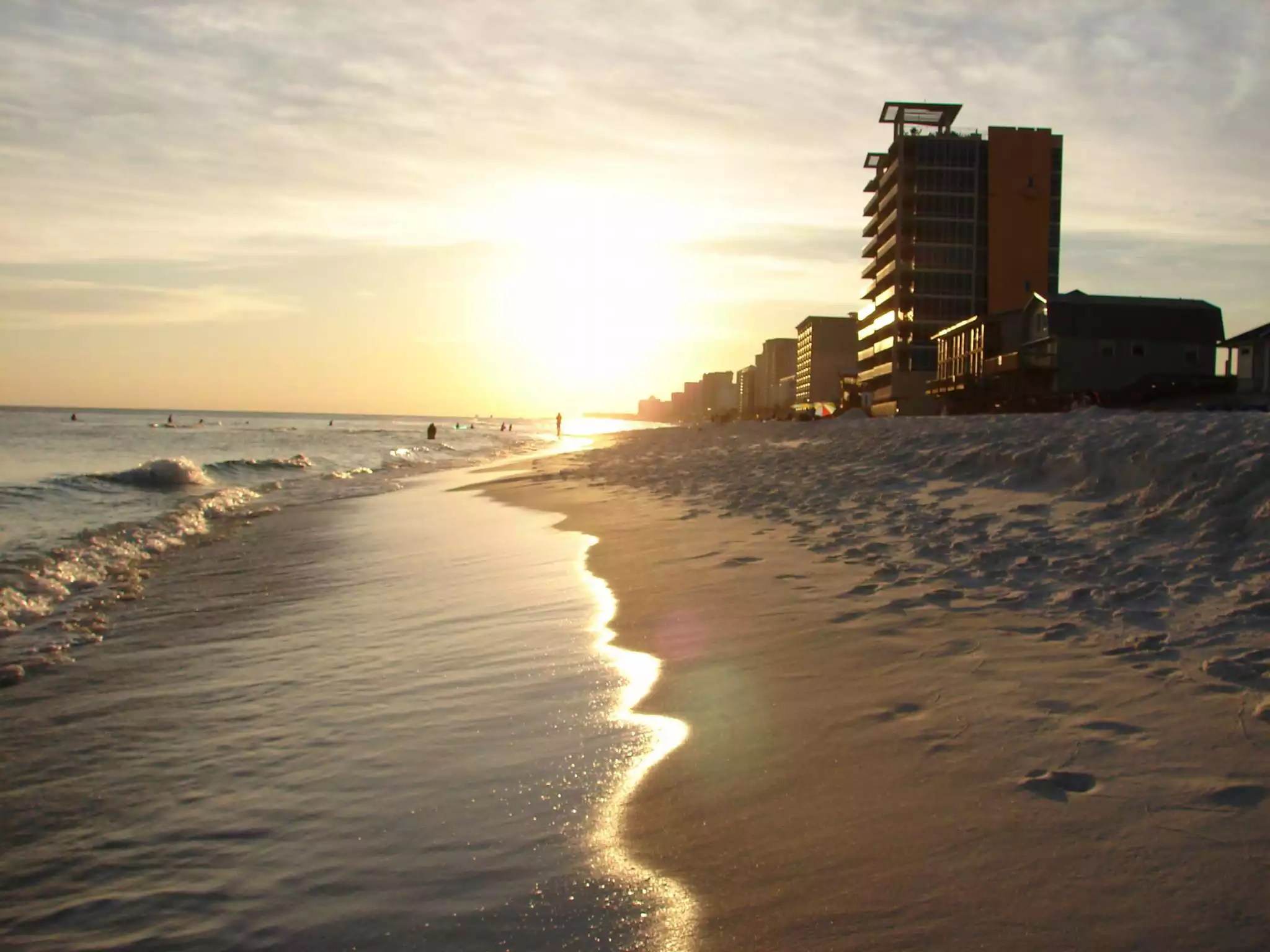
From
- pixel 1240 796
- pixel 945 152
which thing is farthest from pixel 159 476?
pixel 945 152

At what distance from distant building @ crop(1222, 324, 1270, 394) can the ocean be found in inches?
→ 1550

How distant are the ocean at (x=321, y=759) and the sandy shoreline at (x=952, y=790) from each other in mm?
348

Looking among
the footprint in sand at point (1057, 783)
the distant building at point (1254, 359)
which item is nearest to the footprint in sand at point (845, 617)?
the footprint in sand at point (1057, 783)

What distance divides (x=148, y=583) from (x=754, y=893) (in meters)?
9.12

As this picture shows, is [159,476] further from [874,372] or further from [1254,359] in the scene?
[874,372]

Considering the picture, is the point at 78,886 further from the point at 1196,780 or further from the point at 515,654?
the point at 1196,780

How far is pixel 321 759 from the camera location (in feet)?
14.2

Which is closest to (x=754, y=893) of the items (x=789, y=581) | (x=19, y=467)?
(x=789, y=581)

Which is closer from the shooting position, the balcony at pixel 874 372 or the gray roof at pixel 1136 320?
the gray roof at pixel 1136 320

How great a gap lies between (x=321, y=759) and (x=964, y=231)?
94.1 metres

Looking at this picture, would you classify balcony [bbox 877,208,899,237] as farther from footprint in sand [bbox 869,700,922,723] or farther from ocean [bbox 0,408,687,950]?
footprint in sand [bbox 869,700,922,723]

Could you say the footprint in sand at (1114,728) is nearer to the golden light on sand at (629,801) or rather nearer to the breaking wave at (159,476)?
the golden light on sand at (629,801)

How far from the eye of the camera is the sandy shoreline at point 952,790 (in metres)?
2.66

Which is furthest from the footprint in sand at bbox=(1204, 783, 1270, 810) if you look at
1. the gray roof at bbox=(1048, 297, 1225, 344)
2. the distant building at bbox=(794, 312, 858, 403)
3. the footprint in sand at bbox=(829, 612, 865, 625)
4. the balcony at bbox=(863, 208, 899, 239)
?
the distant building at bbox=(794, 312, 858, 403)
